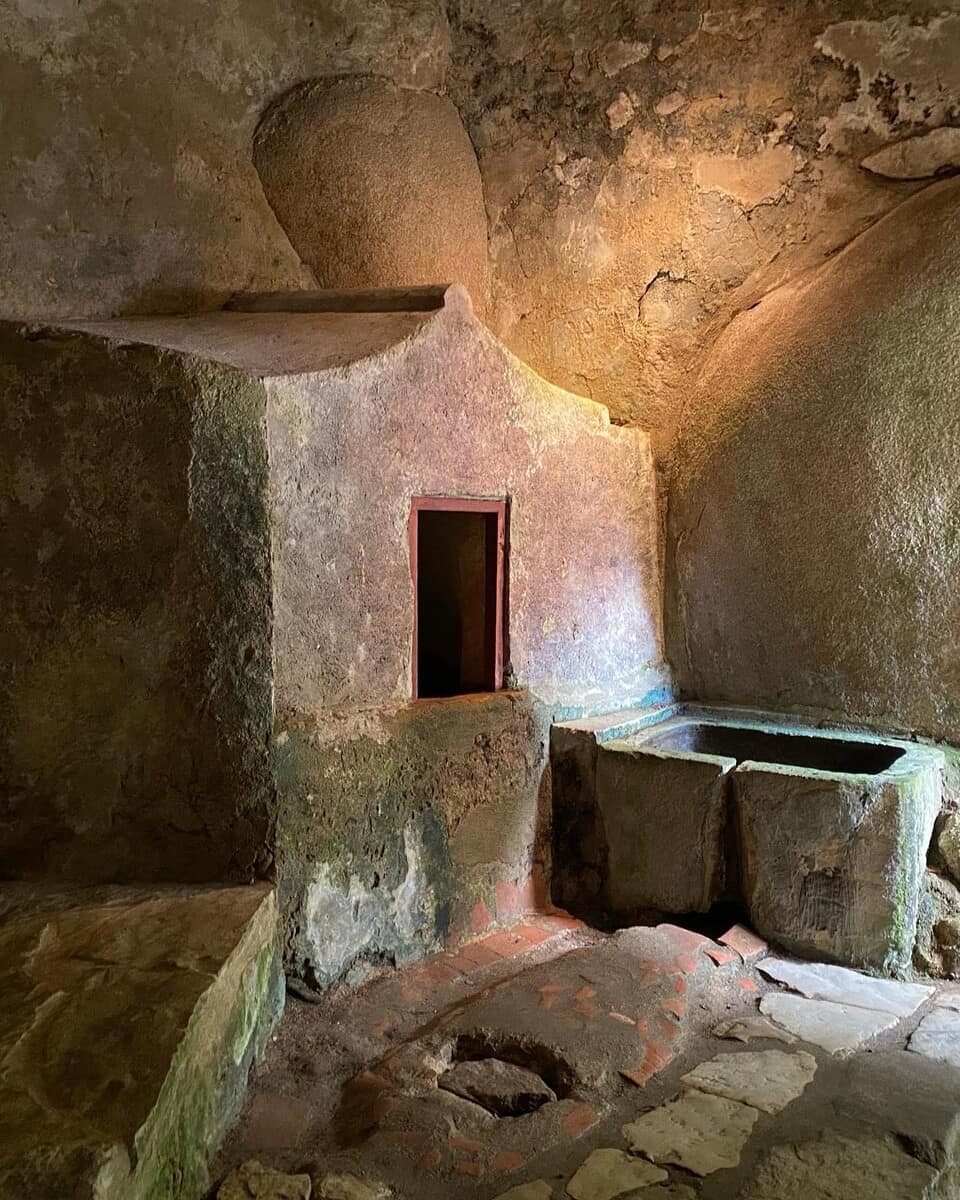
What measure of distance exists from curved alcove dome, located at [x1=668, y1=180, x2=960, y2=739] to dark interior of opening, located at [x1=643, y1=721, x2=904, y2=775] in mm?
195

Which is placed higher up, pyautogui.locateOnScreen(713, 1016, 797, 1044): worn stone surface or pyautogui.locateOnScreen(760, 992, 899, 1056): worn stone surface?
pyautogui.locateOnScreen(760, 992, 899, 1056): worn stone surface

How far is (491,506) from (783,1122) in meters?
2.41

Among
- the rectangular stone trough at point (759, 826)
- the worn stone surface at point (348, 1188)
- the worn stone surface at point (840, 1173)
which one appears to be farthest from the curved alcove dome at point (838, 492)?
the worn stone surface at point (348, 1188)

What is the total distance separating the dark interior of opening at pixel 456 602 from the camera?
4.06m

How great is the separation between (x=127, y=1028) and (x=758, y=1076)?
176cm

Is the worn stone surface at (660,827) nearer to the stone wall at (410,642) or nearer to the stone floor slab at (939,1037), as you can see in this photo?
the stone wall at (410,642)

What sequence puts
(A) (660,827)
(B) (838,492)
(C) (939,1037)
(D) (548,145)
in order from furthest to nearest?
(D) (548,145)
(B) (838,492)
(A) (660,827)
(C) (939,1037)

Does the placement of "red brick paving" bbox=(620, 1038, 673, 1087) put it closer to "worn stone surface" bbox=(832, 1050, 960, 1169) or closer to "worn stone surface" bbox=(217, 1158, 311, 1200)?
"worn stone surface" bbox=(832, 1050, 960, 1169)

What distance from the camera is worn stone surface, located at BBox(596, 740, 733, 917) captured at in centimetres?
375

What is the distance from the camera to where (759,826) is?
143 inches

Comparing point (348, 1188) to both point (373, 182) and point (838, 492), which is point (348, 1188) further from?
point (373, 182)

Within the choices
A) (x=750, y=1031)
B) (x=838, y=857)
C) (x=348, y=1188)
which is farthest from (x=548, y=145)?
(x=348, y=1188)

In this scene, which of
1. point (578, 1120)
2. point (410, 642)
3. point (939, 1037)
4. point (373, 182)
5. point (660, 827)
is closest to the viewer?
point (578, 1120)

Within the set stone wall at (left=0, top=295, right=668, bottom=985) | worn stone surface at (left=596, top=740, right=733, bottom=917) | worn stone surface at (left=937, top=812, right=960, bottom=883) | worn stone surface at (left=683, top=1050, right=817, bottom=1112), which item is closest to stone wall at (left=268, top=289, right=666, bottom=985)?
stone wall at (left=0, top=295, right=668, bottom=985)
